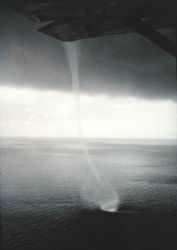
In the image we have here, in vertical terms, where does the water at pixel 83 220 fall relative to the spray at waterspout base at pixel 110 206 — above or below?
above

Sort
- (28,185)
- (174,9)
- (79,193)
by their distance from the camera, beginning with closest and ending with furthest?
1. (174,9)
2. (79,193)
3. (28,185)

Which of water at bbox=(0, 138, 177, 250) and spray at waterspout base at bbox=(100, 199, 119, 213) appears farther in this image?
spray at waterspout base at bbox=(100, 199, 119, 213)

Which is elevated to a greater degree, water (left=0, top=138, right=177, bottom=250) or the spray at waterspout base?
water (left=0, top=138, right=177, bottom=250)

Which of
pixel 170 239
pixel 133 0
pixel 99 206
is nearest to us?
pixel 133 0

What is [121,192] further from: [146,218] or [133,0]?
[133,0]

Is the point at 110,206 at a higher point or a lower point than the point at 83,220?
lower

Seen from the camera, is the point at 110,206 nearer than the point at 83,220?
No

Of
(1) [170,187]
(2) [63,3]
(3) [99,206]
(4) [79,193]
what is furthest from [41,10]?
(1) [170,187]

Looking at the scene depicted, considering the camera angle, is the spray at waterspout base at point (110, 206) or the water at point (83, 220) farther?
the spray at waterspout base at point (110, 206)

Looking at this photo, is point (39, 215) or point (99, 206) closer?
point (39, 215)

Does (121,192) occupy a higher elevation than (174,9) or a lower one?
lower
